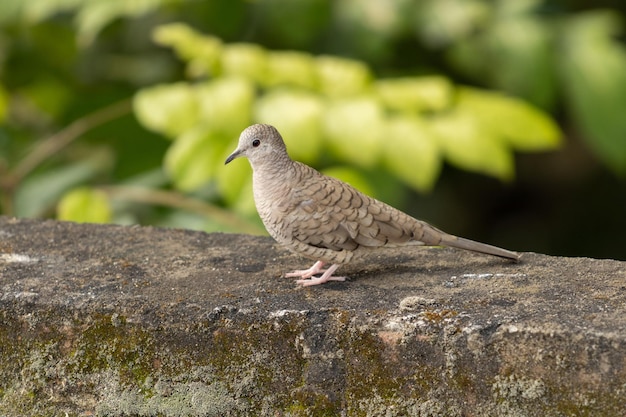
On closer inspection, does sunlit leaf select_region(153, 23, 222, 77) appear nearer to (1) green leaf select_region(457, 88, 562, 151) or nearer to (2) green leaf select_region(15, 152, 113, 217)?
(2) green leaf select_region(15, 152, 113, 217)

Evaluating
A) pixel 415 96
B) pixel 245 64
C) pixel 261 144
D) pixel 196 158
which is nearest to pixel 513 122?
pixel 415 96

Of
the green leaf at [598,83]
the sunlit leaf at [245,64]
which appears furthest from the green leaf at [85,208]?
the green leaf at [598,83]

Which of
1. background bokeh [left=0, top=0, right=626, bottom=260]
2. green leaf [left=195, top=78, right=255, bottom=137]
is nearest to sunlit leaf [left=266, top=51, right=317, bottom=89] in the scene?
background bokeh [left=0, top=0, right=626, bottom=260]

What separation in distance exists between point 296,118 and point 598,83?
247 cm

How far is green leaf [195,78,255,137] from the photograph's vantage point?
179 inches

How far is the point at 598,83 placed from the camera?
19.7ft

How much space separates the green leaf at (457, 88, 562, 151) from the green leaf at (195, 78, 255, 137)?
1.25 m

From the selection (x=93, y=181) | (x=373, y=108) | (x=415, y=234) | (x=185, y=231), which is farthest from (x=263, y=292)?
(x=93, y=181)

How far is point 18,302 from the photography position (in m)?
3.04

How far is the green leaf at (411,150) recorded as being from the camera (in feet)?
14.7

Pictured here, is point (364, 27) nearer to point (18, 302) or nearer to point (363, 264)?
point (363, 264)

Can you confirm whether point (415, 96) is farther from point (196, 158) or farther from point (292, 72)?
point (196, 158)

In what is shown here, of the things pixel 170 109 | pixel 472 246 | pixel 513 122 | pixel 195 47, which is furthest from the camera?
pixel 513 122

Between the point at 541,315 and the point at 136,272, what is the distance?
147 cm
